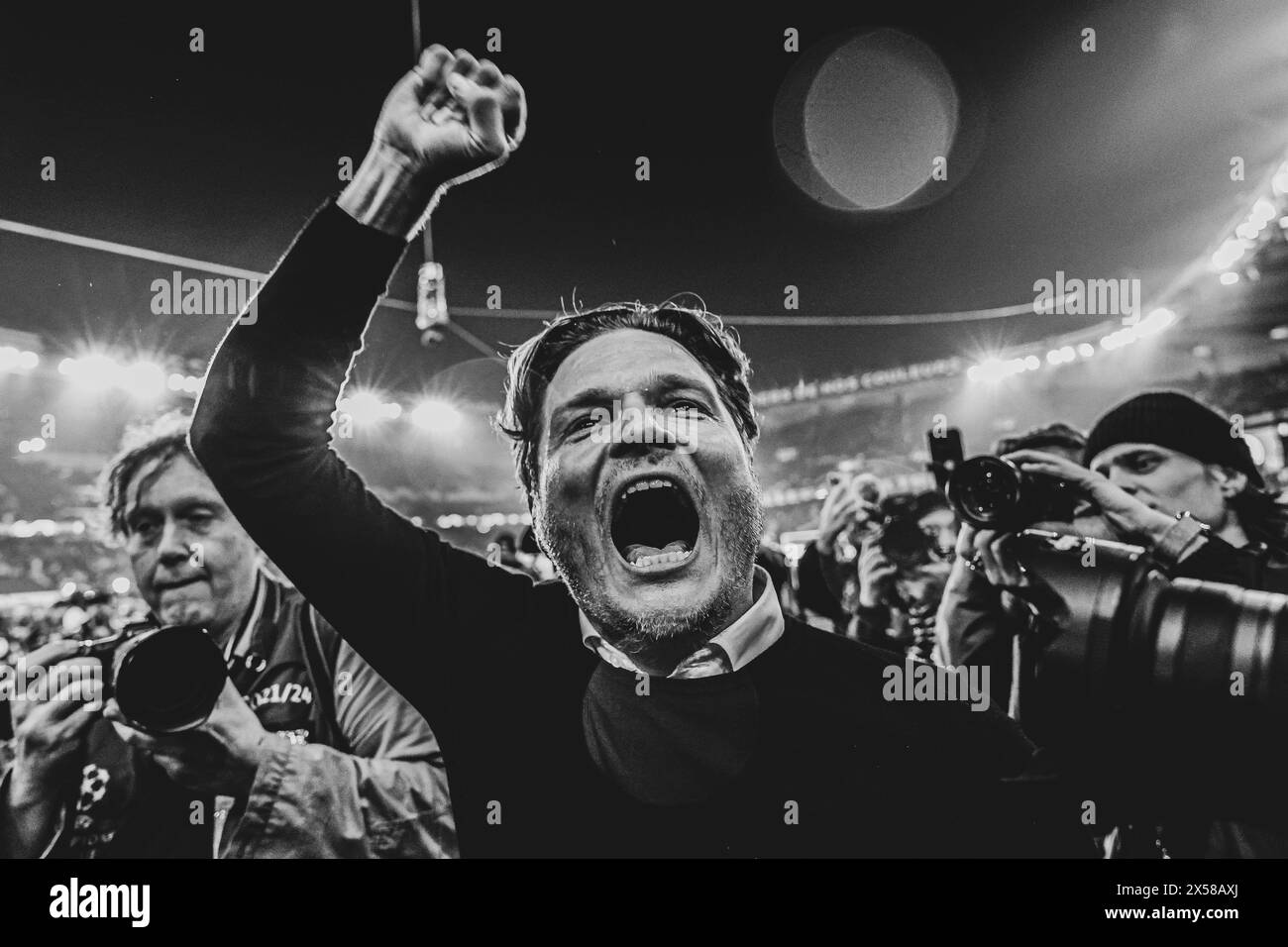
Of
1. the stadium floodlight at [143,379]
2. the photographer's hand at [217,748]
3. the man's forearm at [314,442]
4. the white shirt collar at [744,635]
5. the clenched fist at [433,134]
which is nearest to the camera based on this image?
the man's forearm at [314,442]

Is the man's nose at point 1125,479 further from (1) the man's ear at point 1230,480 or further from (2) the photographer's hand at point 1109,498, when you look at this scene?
(1) the man's ear at point 1230,480

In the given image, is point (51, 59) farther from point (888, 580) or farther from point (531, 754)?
point (888, 580)

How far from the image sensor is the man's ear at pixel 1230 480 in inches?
90.1

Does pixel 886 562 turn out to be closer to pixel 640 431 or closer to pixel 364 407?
pixel 640 431

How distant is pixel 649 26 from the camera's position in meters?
2.49

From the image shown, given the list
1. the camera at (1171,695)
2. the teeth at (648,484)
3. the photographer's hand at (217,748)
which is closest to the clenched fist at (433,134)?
the teeth at (648,484)

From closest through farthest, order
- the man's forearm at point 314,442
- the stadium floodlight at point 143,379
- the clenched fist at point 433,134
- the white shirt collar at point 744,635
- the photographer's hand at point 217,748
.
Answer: the man's forearm at point 314,442 < the clenched fist at point 433,134 < the white shirt collar at point 744,635 < the photographer's hand at point 217,748 < the stadium floodlight at point 143,379

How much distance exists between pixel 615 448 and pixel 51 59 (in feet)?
6.72

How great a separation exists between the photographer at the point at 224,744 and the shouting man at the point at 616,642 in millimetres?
153

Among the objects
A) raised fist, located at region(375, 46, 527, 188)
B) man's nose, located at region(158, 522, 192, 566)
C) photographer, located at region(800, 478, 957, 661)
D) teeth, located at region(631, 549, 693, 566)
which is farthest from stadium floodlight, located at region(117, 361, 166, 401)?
photographer, located at region(800, 478, 957, 661)

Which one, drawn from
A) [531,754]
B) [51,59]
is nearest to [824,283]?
[531,754]

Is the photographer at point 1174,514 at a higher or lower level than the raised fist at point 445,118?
lower

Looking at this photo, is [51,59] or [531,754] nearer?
[531,754]

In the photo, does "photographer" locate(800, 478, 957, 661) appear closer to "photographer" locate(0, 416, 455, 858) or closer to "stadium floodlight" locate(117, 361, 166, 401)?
"photographer" locate(0, 416, 455, 858)
